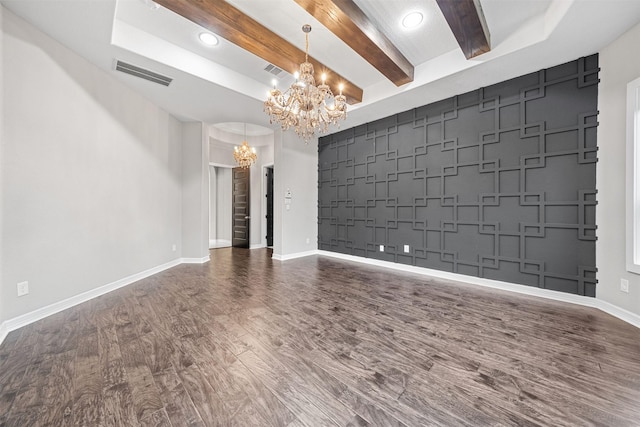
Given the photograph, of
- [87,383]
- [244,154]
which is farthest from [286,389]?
[244,154]

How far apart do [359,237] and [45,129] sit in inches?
200

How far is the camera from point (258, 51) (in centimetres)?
313

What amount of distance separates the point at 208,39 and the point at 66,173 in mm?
2345

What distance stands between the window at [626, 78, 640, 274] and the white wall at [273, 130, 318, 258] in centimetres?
516

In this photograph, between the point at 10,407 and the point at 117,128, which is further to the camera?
the point at 117,128

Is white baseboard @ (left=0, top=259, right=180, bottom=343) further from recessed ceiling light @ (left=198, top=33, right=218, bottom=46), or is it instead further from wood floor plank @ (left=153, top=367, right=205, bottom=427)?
recessed ceiling light @ (left=198, top=33, right=218, bottom=46)

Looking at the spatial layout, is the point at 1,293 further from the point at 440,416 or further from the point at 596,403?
the point at 596,403

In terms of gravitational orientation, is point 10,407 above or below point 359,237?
below

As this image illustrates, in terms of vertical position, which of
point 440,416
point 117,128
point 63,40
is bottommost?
point 440,416

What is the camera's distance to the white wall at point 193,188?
203 inches

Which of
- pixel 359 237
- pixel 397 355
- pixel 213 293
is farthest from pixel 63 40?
pixel 359 237

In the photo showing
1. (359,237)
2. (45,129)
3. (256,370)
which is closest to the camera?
(256,370)

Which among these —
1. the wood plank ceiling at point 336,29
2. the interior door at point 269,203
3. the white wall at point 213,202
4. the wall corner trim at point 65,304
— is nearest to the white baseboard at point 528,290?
the wood plank ceiling at point 336,29

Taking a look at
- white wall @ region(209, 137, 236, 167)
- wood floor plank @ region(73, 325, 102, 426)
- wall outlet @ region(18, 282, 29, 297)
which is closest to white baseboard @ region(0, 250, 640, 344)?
wall outlet @ region(18, 282, 29, 297)
